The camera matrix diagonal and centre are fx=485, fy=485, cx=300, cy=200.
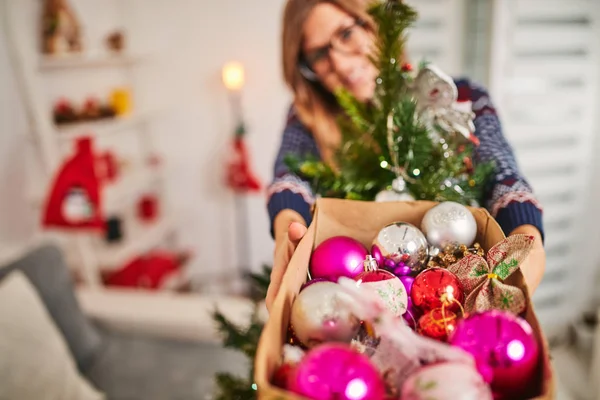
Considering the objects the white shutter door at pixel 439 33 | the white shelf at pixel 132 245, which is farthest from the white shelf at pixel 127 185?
the white shutter door at pixel 439 33

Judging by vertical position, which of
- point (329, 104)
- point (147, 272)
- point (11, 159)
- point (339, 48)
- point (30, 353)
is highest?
point (339, 48)

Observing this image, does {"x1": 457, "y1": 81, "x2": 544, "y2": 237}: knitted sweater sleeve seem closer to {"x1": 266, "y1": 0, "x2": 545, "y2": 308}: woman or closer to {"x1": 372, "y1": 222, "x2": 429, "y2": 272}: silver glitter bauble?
{"x1": 266, "y1": 0, "x2": 545, "y2": 308}: woman

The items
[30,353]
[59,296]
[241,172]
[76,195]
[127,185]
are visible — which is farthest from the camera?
[241,172]

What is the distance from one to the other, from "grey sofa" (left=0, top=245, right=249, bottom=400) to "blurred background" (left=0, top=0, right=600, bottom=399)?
0.05 m

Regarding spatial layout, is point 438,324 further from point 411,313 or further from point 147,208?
point 147,208

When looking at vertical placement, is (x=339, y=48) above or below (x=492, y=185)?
above

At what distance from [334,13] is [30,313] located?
1.17 m

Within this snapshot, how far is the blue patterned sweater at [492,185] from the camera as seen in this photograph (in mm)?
615

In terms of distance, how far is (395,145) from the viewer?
0.65 m

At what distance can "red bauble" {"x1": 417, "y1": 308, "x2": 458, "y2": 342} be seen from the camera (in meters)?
0.41

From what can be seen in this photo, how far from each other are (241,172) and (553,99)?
1.54 metres

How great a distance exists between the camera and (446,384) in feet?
1.05

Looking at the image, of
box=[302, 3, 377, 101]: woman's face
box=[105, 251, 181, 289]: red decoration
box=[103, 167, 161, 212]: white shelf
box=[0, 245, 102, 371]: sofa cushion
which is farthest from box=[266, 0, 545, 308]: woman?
box=[105, 251, 181, 289]: red decoration

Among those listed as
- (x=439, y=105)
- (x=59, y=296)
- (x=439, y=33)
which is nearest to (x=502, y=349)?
(x=439, y=105)
